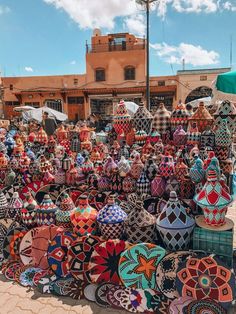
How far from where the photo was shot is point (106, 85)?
20266 mm

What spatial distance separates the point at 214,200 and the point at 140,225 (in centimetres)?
70

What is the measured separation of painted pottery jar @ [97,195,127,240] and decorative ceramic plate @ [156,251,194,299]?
524 millimetres

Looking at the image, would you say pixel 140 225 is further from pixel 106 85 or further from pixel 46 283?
pixel 106 85

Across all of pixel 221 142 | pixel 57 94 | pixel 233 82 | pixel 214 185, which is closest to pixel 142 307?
pixel 214 185

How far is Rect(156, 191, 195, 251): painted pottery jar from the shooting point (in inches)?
89.9

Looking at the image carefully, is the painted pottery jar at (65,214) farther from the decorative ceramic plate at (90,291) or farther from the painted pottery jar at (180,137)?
the painted pottery jar at (180,137)

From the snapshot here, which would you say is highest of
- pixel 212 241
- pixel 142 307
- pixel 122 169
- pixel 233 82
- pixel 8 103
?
pixel 8 103

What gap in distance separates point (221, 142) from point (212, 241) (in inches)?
56.0

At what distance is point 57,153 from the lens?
4492 mm

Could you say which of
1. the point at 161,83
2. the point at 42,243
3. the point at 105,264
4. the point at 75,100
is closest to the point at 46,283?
the point at 42,243

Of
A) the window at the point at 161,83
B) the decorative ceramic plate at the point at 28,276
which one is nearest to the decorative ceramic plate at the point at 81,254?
the decorative ceramic plate at the point at 28,276

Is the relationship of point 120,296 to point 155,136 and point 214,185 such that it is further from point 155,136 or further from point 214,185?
point 155,136

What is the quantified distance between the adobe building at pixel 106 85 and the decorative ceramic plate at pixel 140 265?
15414 millimetres

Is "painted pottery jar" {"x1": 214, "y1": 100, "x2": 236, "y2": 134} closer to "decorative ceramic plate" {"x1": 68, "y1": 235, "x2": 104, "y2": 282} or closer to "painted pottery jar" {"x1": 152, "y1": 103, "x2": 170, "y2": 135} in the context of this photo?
"painted pottery jar" {"x1": 152, "y1": 103, "x2": 170, "y2": 135}
